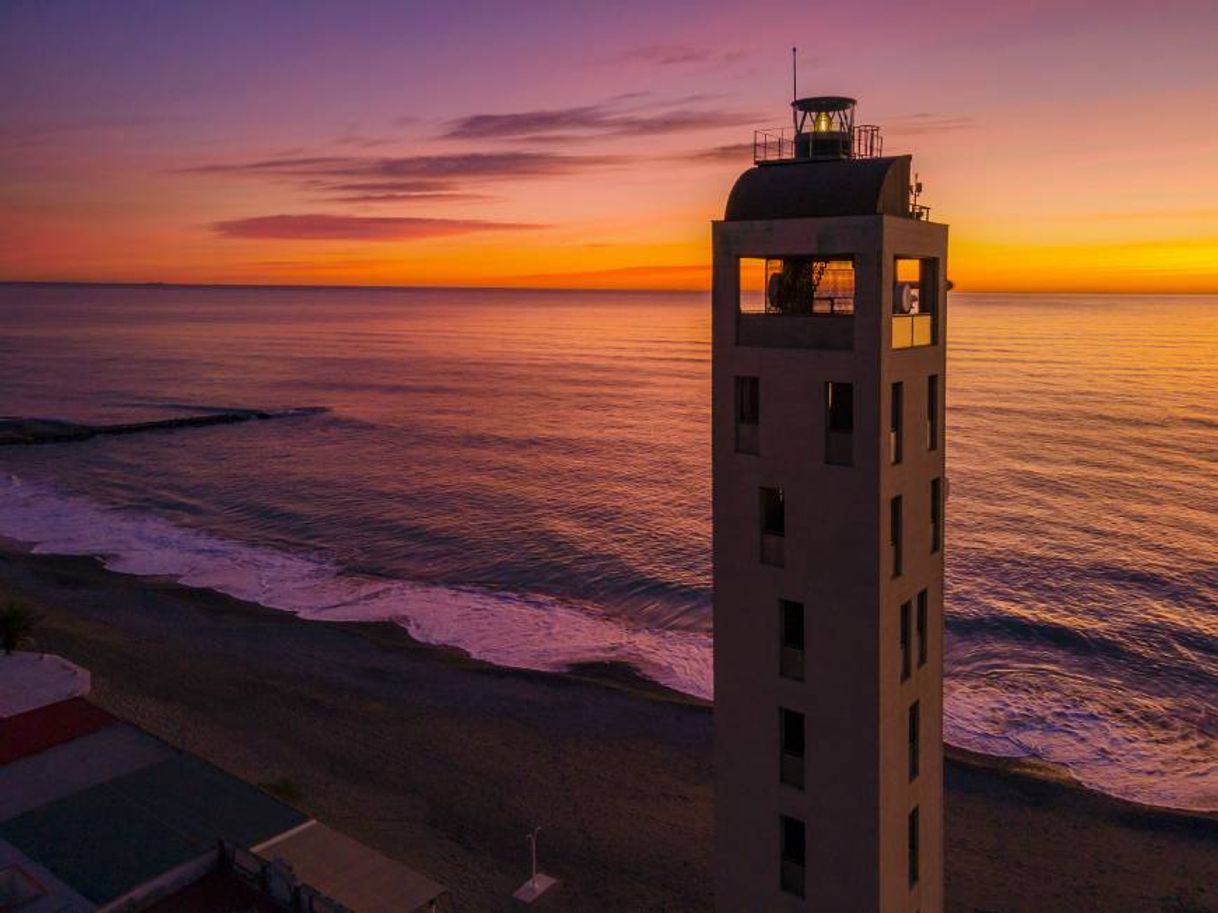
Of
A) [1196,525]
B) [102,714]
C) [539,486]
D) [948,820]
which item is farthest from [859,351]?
[539,486]

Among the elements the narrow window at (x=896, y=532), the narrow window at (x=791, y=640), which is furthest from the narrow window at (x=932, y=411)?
the narrow window at (x=791, y=640)

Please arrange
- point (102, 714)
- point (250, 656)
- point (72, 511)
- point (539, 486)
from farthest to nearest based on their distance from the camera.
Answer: point (539, 486), point (72, 511), point (250, 656), point (102, 714)

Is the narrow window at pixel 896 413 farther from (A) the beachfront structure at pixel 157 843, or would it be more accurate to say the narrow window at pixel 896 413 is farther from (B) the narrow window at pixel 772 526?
(A) the beachfront structure at pixel 157 843

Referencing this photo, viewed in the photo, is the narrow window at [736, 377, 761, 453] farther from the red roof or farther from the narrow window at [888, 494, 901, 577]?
the red roof

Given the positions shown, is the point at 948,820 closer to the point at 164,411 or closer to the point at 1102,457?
the point at 1102,457

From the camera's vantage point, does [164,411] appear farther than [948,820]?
Yes

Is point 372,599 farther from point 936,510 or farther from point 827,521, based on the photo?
point 827,521
